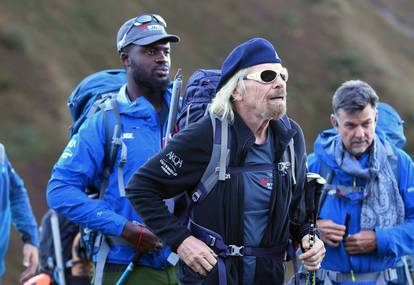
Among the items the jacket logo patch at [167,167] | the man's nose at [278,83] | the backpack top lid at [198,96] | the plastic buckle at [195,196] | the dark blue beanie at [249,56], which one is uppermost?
the dark blue beanie at [249,56]

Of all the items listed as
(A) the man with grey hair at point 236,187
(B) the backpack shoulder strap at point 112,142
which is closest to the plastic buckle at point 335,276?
(A) the man with grey hair at point 236,187

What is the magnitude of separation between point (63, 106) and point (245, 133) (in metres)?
19.0

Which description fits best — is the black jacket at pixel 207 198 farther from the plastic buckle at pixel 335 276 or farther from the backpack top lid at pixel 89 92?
the backpack top lid at pixel 89 92

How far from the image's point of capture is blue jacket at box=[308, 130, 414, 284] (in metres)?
6.23

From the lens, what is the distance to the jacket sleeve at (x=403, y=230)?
6195 mm

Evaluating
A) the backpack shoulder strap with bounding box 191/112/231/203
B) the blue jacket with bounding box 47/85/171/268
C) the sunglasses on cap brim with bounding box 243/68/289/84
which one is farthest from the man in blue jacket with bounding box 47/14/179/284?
the sunglasses on cap brim with bounding box 243/68/289/84

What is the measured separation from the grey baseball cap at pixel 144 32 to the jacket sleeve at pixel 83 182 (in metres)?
0.63

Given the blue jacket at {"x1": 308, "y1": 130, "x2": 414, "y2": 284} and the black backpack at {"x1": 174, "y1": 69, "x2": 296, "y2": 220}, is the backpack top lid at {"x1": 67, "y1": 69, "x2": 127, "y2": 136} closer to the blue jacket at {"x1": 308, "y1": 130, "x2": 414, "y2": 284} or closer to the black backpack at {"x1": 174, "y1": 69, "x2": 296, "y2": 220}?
the black backpack at {"x1": 174, "y1": 69, "x2": 296, "y2": 220}

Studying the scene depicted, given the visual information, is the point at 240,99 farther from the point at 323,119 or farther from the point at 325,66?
the point at 325,66

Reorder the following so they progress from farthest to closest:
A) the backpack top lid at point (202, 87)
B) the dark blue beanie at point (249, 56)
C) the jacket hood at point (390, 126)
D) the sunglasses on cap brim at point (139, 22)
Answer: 1. the jacket hood at point (390, 126)
2. the sunglasses on cap brim at point (139, 22)
3. the backpack top lid at point (202, 87)
4. the dark blue beanie at point (249, 56)

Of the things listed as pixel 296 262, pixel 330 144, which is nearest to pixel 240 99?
pixel 296 262

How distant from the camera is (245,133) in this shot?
481cm

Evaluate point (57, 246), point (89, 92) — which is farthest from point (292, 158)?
point (57, 246)

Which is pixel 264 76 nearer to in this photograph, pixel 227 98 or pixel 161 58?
pixel 227 98
